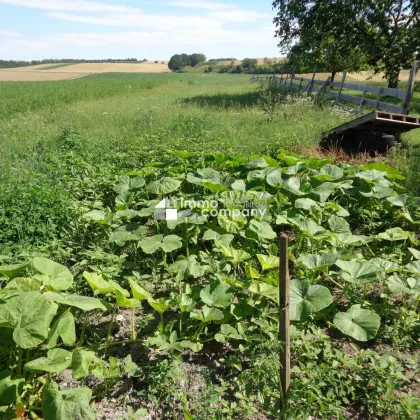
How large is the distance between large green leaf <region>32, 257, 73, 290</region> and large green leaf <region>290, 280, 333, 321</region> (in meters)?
1.55

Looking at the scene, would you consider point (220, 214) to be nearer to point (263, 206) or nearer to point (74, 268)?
point (263, 206)

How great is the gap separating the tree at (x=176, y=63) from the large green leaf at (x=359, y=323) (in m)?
100

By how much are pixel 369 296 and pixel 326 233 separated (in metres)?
0.64

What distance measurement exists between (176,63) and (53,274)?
105 m

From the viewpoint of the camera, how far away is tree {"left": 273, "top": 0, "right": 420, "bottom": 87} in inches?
544

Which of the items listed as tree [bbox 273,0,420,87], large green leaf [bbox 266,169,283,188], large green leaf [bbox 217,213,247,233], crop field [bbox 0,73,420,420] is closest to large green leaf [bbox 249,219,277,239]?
crop field [bbox 0,73,420,420]

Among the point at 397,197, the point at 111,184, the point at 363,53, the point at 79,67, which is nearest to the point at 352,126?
the point at 397,197

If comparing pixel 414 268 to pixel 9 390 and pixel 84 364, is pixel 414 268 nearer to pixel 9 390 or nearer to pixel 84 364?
pixel 84 364

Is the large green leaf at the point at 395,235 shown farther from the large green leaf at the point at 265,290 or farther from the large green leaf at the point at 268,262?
the large green leaf at the point at 265,290

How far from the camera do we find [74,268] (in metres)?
3.46

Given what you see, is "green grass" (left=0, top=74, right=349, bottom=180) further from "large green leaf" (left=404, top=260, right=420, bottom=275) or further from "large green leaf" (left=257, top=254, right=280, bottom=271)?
"large green leaf" (left=404, top=260, right=420, bottom=275)

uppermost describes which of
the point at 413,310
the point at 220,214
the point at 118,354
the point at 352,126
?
the point at 352,126

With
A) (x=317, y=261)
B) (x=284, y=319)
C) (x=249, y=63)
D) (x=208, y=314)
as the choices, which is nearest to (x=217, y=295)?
(x=208, y=314)

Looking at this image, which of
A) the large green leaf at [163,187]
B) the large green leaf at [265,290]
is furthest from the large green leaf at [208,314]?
the large green leaf at [163,187]
